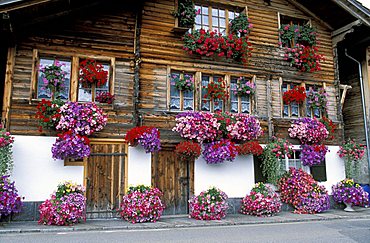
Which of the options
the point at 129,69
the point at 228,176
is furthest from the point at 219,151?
the point at 129,69

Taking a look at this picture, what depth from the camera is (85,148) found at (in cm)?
978

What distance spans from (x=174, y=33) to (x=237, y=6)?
294cm

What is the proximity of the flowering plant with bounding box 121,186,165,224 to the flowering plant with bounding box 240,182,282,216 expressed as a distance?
3.06 m

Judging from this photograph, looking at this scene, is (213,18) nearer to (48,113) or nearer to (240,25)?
(240,25)

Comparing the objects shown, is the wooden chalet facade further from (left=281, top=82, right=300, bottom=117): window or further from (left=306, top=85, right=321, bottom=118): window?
(left=306, top=85, right=321, bottom=118): window

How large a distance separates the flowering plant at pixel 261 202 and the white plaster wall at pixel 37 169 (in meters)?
5.31

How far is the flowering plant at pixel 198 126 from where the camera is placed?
10.9 meters

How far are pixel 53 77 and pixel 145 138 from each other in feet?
10.8

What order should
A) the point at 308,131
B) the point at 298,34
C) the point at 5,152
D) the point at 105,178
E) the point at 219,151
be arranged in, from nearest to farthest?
the point at 5,152 → the point at 105,178 → the point at 219,151 → the point at 308,131 → the point at 298,34

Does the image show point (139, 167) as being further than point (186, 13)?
No

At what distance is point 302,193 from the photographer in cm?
1159

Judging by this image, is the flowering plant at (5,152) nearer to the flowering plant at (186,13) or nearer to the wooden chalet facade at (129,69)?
the wooden chalet facade at (129,69)

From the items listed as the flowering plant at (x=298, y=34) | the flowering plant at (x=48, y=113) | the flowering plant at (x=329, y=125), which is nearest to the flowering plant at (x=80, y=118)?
the flowering plant at (x=48, y=113)

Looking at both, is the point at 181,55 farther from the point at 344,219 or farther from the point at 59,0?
the point at 344,219
